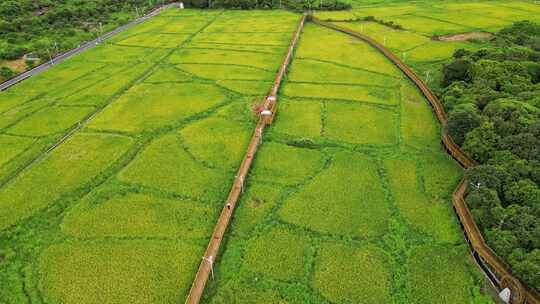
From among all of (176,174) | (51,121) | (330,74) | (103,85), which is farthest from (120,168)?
(330,74)

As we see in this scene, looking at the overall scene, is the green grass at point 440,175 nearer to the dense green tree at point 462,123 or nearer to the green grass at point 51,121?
the dense green tree at point 462,123

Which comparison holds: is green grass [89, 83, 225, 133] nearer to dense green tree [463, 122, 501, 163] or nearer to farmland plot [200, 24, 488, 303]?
farmland plot [200, 24, 488, 303]

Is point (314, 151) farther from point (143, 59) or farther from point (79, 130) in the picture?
point (143, 59)

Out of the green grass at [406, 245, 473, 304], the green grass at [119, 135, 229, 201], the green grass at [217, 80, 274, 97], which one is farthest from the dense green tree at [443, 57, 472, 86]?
the green grass at [119, 135, 229, 201]

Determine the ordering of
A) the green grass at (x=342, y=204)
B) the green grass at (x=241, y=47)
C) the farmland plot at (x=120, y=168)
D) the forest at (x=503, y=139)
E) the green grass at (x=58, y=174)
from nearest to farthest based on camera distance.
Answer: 1. the forest at (x=503, y=139)
2. the farmland plot at (x=120, y=168)
3. the green grass at (x=342, y=204)
4. the green grass at (x=58, y=174)
5. the green grass at (x=241, y=47)

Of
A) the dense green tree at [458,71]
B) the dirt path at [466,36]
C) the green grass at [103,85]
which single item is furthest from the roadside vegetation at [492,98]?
the green grass at [103,85]

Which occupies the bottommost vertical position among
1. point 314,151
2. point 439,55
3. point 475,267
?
point 475,267

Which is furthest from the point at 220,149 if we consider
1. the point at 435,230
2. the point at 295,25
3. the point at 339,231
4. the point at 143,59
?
the point at 295,25
